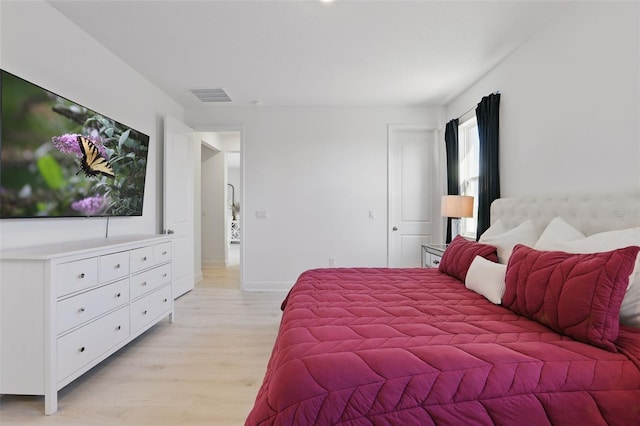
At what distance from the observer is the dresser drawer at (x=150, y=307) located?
262cm

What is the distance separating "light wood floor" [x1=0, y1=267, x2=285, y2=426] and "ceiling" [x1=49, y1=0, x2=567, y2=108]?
270 centimetres

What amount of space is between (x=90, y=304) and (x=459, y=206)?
3.50m

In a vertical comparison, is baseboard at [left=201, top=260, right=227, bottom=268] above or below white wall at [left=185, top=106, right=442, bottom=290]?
below

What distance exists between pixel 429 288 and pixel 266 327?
1.73 metres

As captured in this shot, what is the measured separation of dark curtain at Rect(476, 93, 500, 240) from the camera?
10.4 feet

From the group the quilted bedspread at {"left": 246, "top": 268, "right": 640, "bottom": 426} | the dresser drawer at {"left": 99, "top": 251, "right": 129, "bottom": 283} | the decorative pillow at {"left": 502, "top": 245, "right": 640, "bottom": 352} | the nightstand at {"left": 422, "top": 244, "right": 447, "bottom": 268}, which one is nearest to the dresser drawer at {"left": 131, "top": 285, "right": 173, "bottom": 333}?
the dresser drawer at {"left": 99, "top": 251, "right": 129, "bottom": 283}

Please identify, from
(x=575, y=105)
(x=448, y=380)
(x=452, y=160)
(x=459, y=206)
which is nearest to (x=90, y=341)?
(x=448, y=380)

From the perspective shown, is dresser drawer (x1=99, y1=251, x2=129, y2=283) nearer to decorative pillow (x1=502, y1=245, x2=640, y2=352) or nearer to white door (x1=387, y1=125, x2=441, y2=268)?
decorative pillow (x1=502, y1=245, x2=640, y2=352)

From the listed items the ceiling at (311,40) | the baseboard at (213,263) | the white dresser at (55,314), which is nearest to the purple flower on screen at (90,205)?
the white dresser at (55,314)

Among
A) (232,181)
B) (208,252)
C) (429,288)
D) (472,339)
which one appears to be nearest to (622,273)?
(472,339)

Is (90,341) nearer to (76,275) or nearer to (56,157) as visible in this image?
(76,275)

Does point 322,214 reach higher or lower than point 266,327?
higher

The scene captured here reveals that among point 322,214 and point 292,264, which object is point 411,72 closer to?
point 322,214

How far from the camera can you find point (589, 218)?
202 cm
